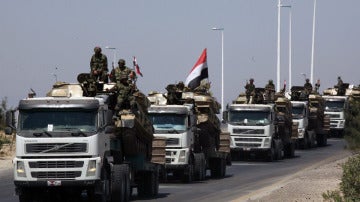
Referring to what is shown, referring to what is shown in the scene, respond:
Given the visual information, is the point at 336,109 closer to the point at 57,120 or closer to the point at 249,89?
the point at 249,89

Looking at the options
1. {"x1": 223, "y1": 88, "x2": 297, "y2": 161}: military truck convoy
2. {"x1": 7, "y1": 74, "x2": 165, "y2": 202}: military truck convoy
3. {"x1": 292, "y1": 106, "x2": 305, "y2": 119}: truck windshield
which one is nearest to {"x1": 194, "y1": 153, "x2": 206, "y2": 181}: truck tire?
{"x1": 223, "y1": 88, "x2": 297, "y2": 161}: military truck convoy

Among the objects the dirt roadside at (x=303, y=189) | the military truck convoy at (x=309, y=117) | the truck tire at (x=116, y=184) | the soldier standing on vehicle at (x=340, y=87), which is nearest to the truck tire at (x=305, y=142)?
the military truck convoy at (x=309, y=117)

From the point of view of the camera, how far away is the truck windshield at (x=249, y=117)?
164 ft

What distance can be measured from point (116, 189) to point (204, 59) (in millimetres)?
27335

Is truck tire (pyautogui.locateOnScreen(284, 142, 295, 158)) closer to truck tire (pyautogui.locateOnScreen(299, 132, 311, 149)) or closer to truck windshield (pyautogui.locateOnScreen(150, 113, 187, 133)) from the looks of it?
truck tire (pyautogui.locateOnScreen(299, 132, 311, 149))

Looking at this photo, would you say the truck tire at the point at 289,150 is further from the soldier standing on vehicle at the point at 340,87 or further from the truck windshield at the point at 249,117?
the soldier standing on vehicle at the point at 340,87

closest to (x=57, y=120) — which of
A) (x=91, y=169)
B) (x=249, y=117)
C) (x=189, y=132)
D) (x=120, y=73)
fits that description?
(x=91, y=169)

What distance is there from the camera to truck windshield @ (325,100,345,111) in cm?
7600

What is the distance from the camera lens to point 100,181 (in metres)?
25.7

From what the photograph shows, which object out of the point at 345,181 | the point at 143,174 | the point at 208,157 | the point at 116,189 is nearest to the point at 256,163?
the point at 208,157

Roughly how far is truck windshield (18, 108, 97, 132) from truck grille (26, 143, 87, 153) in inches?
13.6

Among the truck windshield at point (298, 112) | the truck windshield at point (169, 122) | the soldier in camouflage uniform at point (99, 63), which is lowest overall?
the truck windshield at point (169, 122)

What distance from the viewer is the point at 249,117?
5019 cm

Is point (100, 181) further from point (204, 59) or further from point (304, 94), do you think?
point (304, 94)
